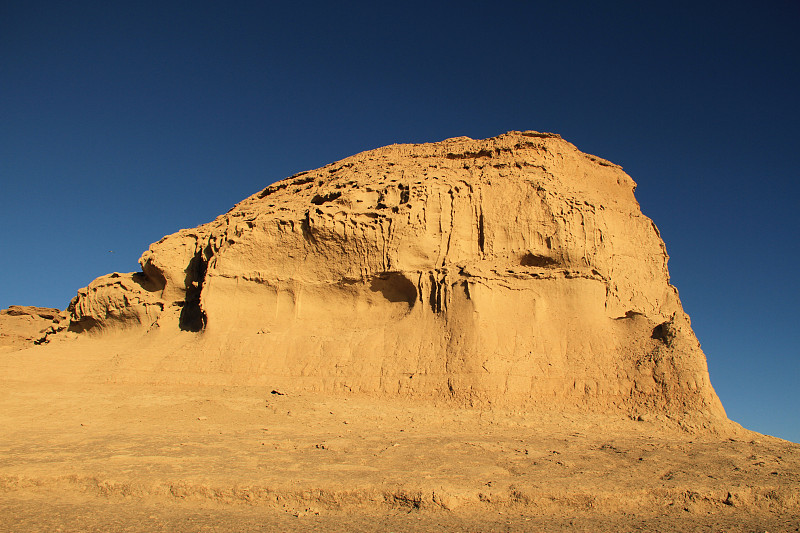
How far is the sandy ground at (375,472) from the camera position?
5.76 meters

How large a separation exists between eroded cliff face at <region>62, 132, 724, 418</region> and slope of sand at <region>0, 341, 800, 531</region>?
43.4 inches

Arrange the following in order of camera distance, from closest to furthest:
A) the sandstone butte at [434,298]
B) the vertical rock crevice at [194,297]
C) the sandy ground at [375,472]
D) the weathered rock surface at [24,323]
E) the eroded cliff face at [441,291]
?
the sandy ground at [375,472], the sandstone butte at [434,298], the eroded cliff face at [441,291], the vertical rock crevice at [194,297], the weathered rock surface at [24,323]

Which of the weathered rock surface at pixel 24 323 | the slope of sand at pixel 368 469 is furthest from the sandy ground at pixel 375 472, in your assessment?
the weathered rock surface at pixel 24 323

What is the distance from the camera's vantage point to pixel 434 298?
13.2m

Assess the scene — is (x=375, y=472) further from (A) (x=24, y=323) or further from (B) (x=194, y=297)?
(A) (x=24, y=323)

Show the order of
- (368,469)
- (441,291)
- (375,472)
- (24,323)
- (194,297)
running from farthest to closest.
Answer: (24,323)
(194,297)
(441,291)
(368,469)
(375,472)

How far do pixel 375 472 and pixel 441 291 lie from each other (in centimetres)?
668

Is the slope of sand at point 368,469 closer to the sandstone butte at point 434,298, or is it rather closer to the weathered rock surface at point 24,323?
the sandstone butte at point 434,298

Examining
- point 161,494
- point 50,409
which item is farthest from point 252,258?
point 161,494

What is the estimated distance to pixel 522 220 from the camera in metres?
13.9

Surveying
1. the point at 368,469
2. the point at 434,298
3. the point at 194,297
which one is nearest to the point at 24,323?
the point at 194,297

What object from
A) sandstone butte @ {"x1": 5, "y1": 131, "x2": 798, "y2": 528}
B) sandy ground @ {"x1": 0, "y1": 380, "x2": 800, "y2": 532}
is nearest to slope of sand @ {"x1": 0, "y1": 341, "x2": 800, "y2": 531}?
sandy ground @ {"x1": 0, "y1": 380, "x2": 800, "y2": 532}

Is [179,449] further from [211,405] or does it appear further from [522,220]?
[522,220]

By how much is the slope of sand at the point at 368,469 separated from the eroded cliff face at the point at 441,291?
1.10 metres
